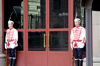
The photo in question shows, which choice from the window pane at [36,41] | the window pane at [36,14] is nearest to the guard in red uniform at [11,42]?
the window pane at [36,41]

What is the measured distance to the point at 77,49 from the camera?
5.69 m

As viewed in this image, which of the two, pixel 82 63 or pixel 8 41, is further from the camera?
pixel 8 41

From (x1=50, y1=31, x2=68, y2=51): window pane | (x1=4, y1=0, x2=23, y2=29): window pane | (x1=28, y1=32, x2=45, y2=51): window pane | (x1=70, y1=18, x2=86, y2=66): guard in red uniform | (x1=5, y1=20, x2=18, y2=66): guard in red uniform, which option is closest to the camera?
(x1=70, y1=18, x2=86, y2=66): guard in red uniform

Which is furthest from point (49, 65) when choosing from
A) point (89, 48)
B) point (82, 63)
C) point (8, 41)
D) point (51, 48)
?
point (89, 48)

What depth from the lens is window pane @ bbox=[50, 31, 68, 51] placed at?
21.1 feet

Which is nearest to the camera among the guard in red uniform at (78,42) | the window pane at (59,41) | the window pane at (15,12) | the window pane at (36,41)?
the guard in red uniform at (78,42)

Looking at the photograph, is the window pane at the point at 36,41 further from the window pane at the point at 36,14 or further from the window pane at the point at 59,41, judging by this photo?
the window pane at the point at 59,41

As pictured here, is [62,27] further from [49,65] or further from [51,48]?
[49,65]

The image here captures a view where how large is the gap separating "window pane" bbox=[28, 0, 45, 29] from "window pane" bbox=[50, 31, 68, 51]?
23.4 inches

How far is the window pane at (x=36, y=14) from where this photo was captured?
21.5ft

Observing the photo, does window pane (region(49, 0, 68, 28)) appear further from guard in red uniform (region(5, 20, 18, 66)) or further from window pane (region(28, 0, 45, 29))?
guard in red uniform (region(5, 20, 18, 66))

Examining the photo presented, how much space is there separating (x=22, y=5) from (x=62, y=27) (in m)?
1.80

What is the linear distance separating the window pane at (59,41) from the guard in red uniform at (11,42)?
134cm

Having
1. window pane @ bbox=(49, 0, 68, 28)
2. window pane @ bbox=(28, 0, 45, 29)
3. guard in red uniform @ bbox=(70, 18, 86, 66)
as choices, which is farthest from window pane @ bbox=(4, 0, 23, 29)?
guard in red uniform @ bbox=(70, 18, 86, 66)
